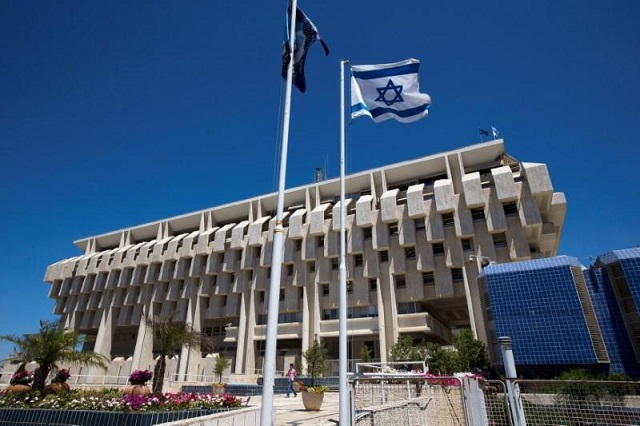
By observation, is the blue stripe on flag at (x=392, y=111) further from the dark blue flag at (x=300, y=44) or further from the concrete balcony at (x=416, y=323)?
the concrete balcony at (x=416, y=323)

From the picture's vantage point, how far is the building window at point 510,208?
31.6 m

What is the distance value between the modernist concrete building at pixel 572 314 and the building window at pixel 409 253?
1306 centimetres

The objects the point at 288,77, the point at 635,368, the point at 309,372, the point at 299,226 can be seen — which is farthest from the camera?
the point at 299,226

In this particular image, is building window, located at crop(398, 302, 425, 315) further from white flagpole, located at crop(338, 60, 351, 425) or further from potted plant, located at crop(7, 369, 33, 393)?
potted plant, located at crop(7, 369, 33, 393)

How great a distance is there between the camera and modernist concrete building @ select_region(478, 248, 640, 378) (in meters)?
18.6

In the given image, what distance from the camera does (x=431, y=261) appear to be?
3306 centimetres

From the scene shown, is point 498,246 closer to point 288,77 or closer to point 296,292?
point 296,292

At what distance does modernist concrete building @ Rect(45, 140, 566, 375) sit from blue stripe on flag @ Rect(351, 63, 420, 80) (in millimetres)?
20770

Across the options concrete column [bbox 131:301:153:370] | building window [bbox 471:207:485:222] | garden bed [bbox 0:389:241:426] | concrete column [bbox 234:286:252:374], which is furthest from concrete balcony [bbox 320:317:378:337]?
garden bed [bbox 0:389:241:426]

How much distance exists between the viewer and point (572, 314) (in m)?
19.5

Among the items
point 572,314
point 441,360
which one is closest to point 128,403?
point 572,314

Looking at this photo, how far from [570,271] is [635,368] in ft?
17.1

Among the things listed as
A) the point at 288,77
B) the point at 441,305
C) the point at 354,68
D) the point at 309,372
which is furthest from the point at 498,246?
the point at 288,77

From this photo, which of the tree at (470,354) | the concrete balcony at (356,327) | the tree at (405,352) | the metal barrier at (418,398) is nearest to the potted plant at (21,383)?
the metal barrier at (418,398)
